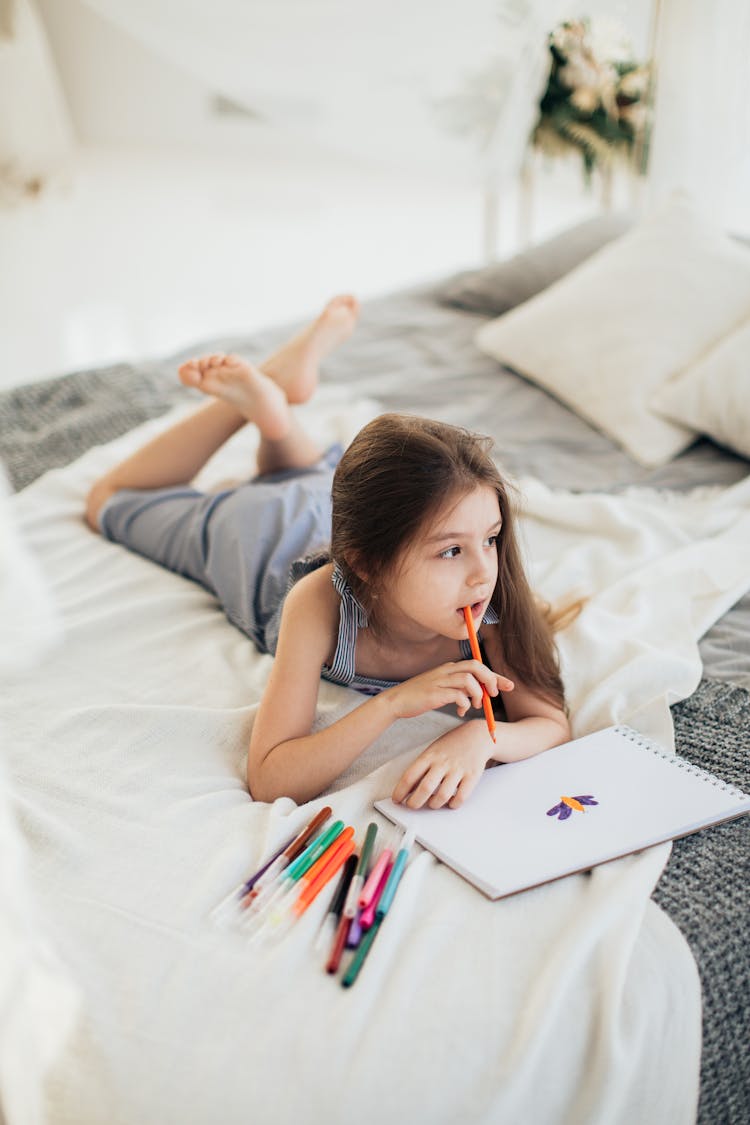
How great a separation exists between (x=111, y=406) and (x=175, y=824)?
3.48ft

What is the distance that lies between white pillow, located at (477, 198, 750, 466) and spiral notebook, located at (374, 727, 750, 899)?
2.71 feet

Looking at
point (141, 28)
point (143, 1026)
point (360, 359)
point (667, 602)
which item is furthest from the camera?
point (141, 28)

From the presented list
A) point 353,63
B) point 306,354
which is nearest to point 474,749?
point 306,354

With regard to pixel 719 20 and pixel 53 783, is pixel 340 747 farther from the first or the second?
pixel 719 20

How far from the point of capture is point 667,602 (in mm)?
1200

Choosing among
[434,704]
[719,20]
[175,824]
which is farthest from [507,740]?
[719,20]

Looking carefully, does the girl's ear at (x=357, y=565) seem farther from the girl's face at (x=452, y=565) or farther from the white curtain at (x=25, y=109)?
the white curtain at (x=25, y=109)

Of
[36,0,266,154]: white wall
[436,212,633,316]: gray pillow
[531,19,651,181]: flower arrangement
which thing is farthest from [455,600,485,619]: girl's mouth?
[36,0,266,154]: white wall

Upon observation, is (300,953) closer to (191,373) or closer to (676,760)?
(676,760)

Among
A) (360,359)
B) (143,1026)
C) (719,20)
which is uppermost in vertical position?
(719,20)

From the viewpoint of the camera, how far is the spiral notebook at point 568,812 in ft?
2.61

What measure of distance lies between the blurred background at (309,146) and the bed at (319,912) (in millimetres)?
1173

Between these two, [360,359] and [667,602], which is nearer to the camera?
[667,602]

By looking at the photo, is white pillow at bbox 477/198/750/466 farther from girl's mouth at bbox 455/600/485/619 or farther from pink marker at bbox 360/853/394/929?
pink marker at bbox 360/853/394/929
